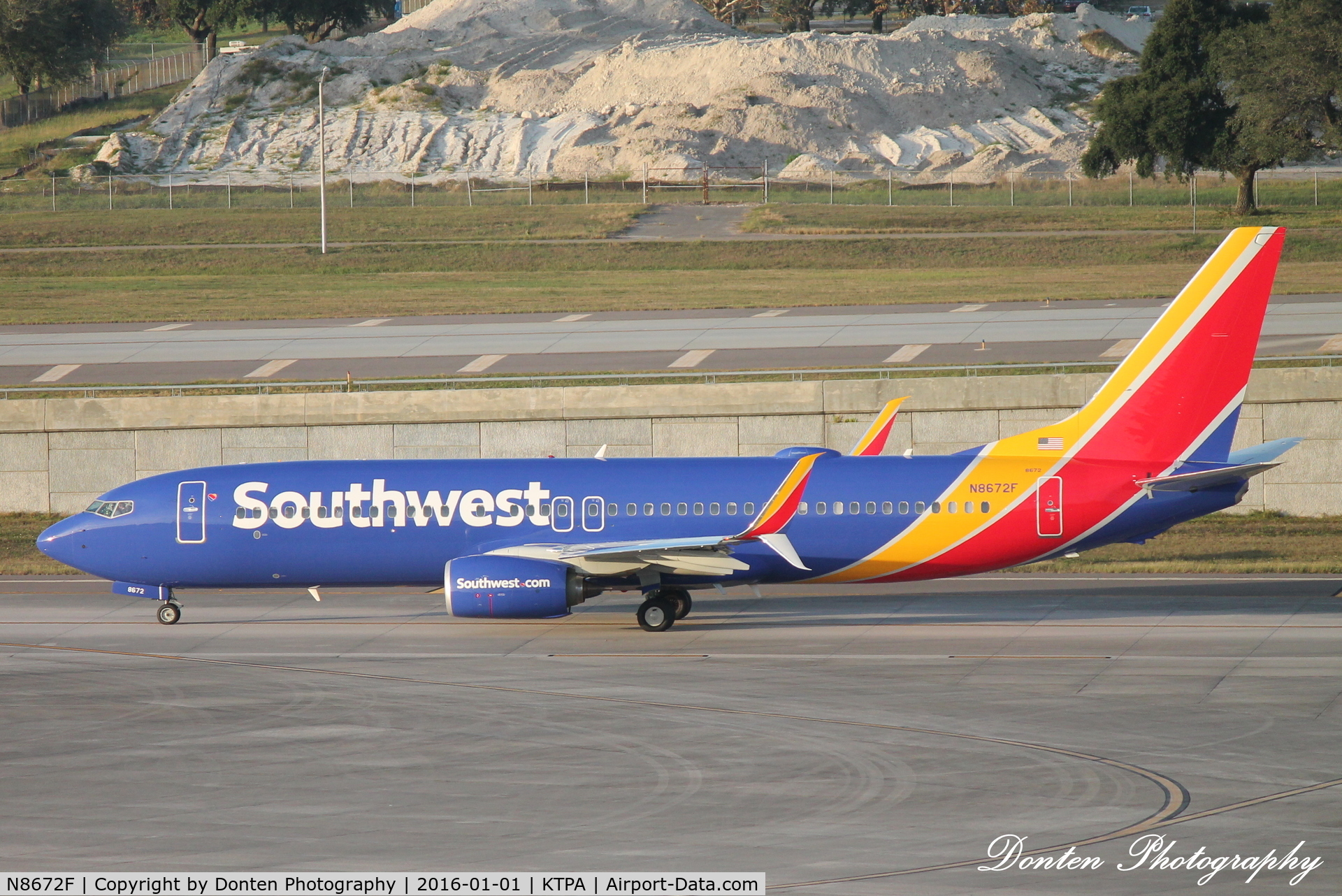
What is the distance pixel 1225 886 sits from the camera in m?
16.6

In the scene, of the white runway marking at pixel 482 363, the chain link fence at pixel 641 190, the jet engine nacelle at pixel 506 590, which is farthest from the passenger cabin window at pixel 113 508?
the chain link fence at pixel 641 190

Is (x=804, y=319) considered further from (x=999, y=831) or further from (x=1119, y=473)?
(x=999, y=831)

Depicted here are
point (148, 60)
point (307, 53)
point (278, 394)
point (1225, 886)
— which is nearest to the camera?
point (1225, 886)

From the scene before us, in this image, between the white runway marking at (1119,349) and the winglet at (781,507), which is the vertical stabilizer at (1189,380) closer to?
the winglet at (781,507)

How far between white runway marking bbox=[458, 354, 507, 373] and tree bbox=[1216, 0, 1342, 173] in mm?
47086

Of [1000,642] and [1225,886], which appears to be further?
[1000,642]

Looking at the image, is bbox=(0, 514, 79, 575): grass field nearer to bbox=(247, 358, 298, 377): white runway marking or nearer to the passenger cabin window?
the passenger cabin window

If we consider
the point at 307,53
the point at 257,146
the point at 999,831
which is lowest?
the point at 999,831

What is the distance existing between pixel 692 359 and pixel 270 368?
55.2ft

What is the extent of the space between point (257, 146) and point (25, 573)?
8754cm

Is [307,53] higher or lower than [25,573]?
higher

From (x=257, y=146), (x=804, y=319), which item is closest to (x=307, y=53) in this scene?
(x=257, y=146)

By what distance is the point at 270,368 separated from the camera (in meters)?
58.0

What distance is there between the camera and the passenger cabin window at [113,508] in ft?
111
